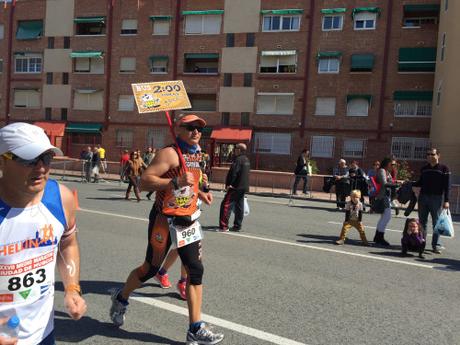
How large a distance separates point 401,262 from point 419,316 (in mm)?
2486

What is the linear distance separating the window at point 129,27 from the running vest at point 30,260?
33984 millimetres

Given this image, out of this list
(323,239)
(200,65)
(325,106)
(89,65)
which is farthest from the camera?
(89,65)

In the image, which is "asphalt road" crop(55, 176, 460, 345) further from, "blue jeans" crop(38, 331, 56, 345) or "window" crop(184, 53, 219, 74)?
"window" crop(184, 53, 219, 74)

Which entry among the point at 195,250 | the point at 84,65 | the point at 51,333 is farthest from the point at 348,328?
the point at 84,65

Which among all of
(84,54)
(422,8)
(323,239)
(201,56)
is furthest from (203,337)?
(84,54)

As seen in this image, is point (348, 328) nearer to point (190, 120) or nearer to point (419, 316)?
point (419, 316)

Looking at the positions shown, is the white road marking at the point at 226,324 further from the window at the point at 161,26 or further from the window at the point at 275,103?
the window at the point at 161,26

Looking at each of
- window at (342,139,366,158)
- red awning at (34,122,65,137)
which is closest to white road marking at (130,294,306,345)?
window at (342,139,366,158)

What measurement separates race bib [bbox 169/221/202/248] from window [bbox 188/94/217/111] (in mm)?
28628

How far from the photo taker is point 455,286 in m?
5.48

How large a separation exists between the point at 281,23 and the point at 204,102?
318 inches

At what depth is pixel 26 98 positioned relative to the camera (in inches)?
1437

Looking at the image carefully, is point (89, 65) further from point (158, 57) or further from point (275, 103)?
point (275, 103)

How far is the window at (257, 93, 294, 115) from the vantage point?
29938 mm
